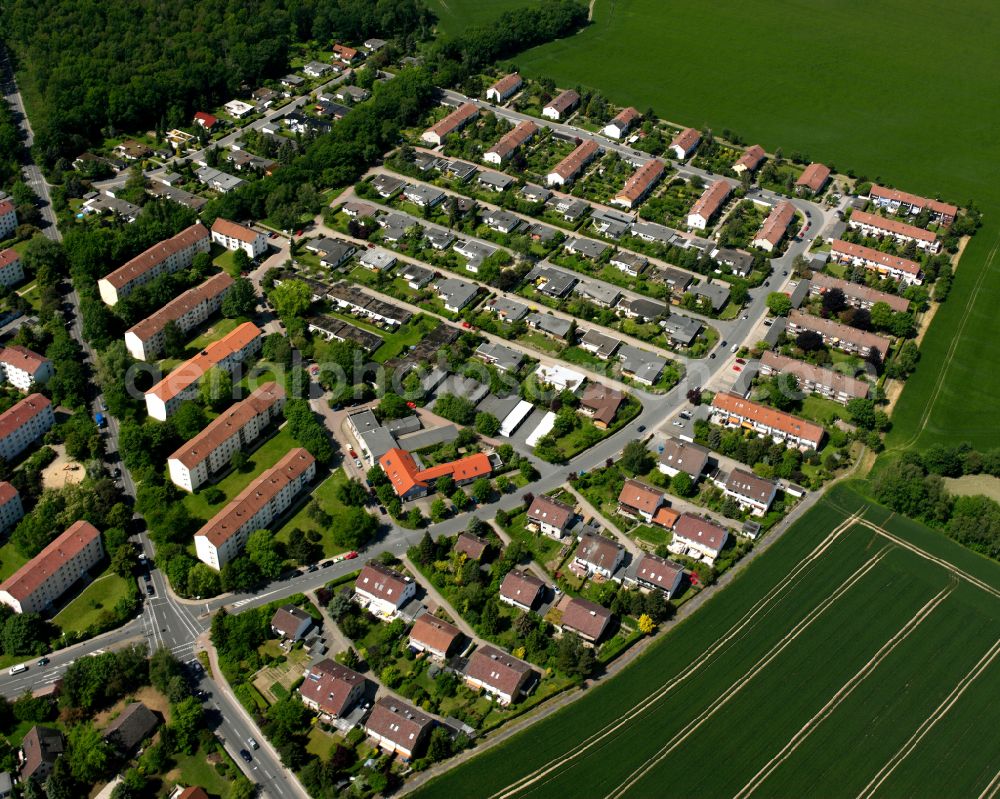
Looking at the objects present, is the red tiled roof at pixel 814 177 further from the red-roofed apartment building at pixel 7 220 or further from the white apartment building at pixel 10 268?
the red-roofed apartment building at pixel 7 220

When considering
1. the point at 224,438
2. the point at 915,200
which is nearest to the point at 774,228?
the point at 915,200

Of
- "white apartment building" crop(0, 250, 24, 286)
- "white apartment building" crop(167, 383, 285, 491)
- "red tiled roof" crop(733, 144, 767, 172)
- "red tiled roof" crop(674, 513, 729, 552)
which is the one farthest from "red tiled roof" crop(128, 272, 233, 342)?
"red tiled roof" crop(733, 144, 767, 172)

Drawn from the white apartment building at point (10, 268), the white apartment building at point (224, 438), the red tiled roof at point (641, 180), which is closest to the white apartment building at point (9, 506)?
the white apartment building at point (224, 438)

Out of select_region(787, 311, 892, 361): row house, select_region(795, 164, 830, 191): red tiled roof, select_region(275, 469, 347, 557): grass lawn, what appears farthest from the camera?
select_region(795, 164, 830, 191): red tiled roof

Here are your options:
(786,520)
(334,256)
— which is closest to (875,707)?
(786,520)

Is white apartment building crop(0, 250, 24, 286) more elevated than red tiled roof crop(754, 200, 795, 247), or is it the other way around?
red tiled roof crop(754, 200, 795, 247)

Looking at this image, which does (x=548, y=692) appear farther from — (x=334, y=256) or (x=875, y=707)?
(x=334, y=256)

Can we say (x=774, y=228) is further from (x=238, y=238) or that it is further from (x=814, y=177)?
(x=238, y=238)

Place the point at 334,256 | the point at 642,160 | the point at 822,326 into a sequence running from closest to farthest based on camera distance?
1. the point at 822,326
2. the point at 334,256
3. the point at 642,160

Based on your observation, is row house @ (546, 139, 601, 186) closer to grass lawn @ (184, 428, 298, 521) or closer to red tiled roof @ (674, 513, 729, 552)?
grass lawn @ (184, 428, 298, 521)
